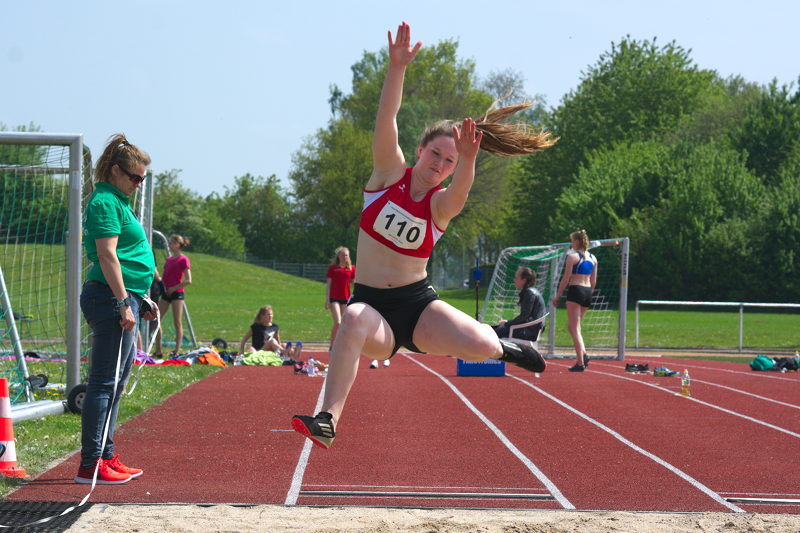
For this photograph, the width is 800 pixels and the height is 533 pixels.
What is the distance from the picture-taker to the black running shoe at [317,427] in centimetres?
414

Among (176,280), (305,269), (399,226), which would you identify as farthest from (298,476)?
(305,269)

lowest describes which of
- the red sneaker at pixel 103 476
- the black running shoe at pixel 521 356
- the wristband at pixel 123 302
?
the red sneaker at pixel 103 476

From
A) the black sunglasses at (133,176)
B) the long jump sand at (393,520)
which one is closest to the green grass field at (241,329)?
the long jump sand at (393,520)

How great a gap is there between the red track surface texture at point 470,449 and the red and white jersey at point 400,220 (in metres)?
1.65

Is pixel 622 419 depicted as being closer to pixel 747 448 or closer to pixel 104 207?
pixel 747 448

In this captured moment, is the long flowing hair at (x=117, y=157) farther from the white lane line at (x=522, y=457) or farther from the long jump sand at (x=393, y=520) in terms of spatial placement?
the white lane line at (x=522, y=457)

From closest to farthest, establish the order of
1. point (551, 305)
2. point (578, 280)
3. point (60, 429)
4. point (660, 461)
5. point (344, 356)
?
point (344, 356) < point (660, 461) < point (60, 429) < point (578, 280) < point (551, 305)

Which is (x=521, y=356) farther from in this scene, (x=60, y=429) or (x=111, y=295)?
(x=60, y=429)

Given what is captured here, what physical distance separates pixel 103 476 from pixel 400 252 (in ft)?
7.95

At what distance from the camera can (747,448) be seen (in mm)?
7320

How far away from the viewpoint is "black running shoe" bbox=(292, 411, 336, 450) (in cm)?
414

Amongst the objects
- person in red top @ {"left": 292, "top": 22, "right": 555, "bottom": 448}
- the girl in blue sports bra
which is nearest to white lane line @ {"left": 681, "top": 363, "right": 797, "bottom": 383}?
the girl in blue sports bra

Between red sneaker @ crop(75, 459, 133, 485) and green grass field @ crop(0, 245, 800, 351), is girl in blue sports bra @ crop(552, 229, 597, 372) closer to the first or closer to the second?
green grass field @ crop(0, 245, 800, 351)

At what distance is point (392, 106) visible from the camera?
4.30 meters
